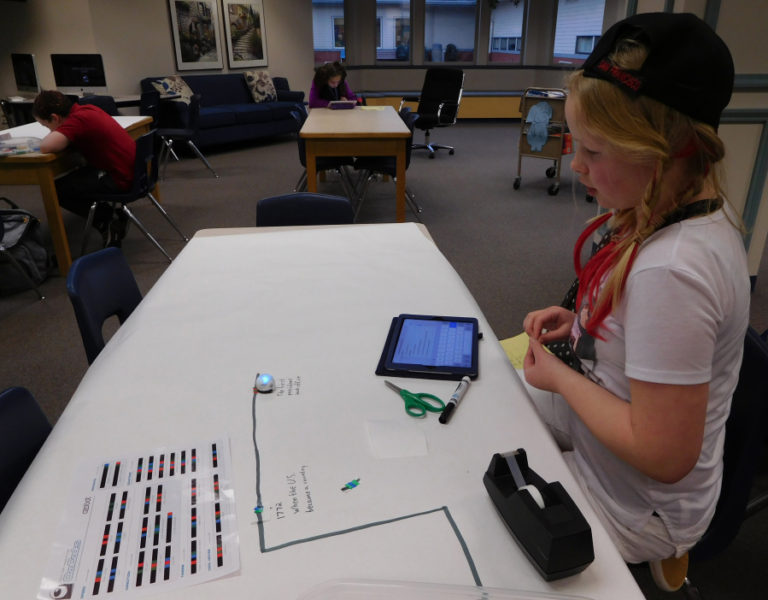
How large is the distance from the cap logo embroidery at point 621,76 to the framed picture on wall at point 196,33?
770 centimetres

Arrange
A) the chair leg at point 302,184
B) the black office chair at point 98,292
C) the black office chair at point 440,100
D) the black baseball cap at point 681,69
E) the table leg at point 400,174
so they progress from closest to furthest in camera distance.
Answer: the black baseball cap at point 681,69 → the black office chair at point 98,292 → the table leg at point 400,174 → the chair leg at point 302,184 → the black office chair at point 440,100

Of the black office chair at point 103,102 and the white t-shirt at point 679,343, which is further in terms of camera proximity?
the black office chair at point 103,102

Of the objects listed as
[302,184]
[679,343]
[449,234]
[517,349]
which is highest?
[679,343]

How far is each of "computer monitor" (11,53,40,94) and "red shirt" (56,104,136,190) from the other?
10.9 feet

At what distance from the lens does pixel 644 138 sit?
0.75 m

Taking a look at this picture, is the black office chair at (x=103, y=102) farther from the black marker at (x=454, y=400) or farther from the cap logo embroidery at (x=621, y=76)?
the cap logo embroidery at (x=621, y=76)

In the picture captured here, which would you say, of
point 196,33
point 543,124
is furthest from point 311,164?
point 196,33

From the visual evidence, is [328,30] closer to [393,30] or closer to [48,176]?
[393,30]

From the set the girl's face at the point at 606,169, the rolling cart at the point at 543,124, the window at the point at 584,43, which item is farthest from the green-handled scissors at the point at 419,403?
the window at the point at 584,43

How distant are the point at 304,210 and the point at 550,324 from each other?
4.23ft

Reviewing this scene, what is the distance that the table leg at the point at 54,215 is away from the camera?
3.36 metres

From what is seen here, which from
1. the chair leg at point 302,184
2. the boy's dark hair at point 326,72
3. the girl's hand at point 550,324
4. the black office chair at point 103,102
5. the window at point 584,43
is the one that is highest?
the window at point 584,43

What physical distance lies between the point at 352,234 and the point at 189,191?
4.16m

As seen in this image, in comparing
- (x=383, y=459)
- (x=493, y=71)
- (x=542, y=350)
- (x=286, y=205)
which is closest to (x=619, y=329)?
(x=542, y=350)
